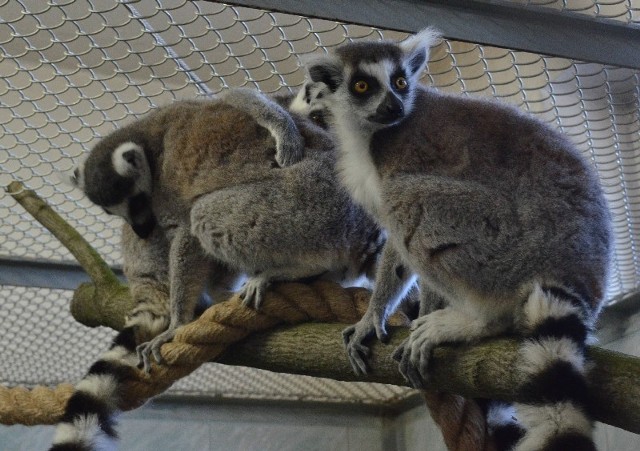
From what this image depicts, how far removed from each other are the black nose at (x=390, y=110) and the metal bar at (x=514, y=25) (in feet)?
0.91

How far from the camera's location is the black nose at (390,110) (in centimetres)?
256

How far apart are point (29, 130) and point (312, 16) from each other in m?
1.80

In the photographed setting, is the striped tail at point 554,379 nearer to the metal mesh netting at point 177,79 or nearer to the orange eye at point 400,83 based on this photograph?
the orange eye at point 400,83

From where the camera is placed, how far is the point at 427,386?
2.20 m

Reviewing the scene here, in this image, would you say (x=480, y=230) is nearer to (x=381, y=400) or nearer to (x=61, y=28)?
(x=61, y=28)

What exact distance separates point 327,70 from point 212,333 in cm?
112

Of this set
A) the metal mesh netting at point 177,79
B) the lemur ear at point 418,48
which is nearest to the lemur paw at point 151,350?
the metal mesh netting at point 177,79

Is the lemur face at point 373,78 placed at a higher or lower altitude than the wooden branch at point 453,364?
higher

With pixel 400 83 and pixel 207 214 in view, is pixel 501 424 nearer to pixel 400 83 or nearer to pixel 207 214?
pixel 400 83

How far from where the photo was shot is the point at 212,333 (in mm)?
2555

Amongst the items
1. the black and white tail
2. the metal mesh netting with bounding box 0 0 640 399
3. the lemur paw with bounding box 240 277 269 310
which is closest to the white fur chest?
the lemur paw with bounding box 240 277 269 310

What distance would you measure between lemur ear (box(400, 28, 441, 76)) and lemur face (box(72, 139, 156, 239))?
1.22 metres

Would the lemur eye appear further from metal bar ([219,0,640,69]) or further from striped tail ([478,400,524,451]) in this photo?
striped tail ([478,400,524,451])

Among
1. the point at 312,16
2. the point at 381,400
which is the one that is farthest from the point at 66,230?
the point at 381,400
